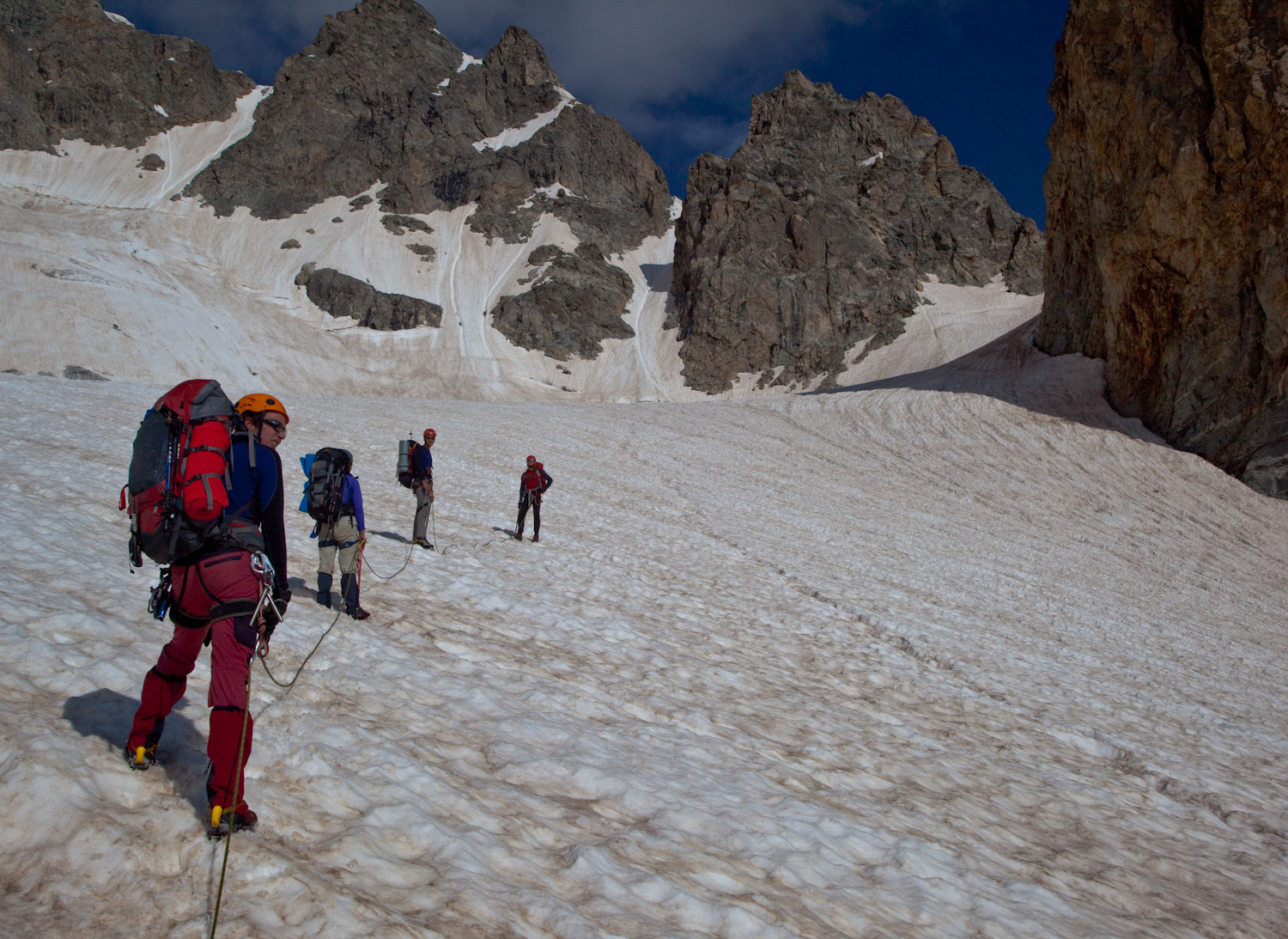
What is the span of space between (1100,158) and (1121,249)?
5.15 meters

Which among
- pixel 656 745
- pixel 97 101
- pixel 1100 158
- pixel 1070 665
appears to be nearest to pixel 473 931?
pixel 656 745

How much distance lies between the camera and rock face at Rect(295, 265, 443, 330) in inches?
3211

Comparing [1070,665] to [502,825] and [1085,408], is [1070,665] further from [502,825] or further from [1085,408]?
[1085,408]

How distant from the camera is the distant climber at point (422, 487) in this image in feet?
36.4

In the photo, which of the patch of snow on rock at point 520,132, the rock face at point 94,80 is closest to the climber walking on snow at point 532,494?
the patch of snow on rock at point 520,132

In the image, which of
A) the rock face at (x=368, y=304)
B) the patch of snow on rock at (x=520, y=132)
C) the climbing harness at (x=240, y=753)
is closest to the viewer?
the climbing harness at (x=240, y=753)

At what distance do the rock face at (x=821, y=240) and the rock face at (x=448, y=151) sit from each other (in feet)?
45.2

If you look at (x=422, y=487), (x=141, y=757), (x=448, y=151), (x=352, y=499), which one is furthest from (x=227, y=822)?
(x=448, y=151)

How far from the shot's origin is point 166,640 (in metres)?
5.32

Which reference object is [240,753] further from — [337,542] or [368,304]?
[368,304]

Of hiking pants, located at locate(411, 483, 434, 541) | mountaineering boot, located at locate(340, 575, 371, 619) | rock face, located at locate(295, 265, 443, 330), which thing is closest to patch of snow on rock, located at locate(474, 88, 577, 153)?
rock face, located at locate(295, 265, 443, 330)

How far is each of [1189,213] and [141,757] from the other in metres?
39.7

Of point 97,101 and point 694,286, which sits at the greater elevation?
point 97,101

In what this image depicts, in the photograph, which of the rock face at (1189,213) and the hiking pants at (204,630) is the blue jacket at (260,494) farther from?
the rock face at (1189,213)
